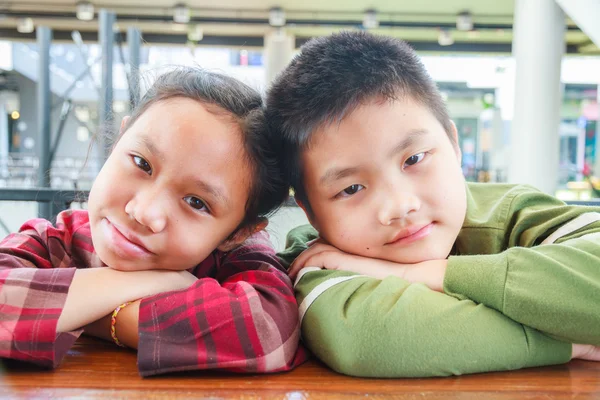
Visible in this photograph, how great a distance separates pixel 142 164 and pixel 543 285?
0.49m

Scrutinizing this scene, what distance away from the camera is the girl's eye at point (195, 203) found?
0.70 meters

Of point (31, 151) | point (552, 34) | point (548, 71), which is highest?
point (552, 34)

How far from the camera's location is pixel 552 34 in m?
3.50

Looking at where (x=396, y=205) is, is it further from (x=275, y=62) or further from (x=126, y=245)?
(x=275, y=62)

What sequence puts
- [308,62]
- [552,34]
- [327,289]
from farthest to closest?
[552,34] < [308,62] < [327,289]

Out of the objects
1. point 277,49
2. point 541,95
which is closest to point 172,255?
point 541,95

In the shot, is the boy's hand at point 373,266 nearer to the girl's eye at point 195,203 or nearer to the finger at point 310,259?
the finger at point 310,259

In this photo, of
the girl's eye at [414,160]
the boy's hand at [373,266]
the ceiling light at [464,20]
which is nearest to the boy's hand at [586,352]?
the boy's hand at [373,266]

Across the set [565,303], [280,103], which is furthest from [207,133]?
[565,303]

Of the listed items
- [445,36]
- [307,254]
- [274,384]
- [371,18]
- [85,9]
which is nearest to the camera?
[274,384]

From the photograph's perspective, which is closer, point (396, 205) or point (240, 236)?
point (396, 205)

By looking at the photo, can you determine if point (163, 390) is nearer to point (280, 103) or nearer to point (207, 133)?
point (207, 133)

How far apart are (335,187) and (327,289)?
14 cm

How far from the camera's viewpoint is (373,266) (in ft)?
2.38
